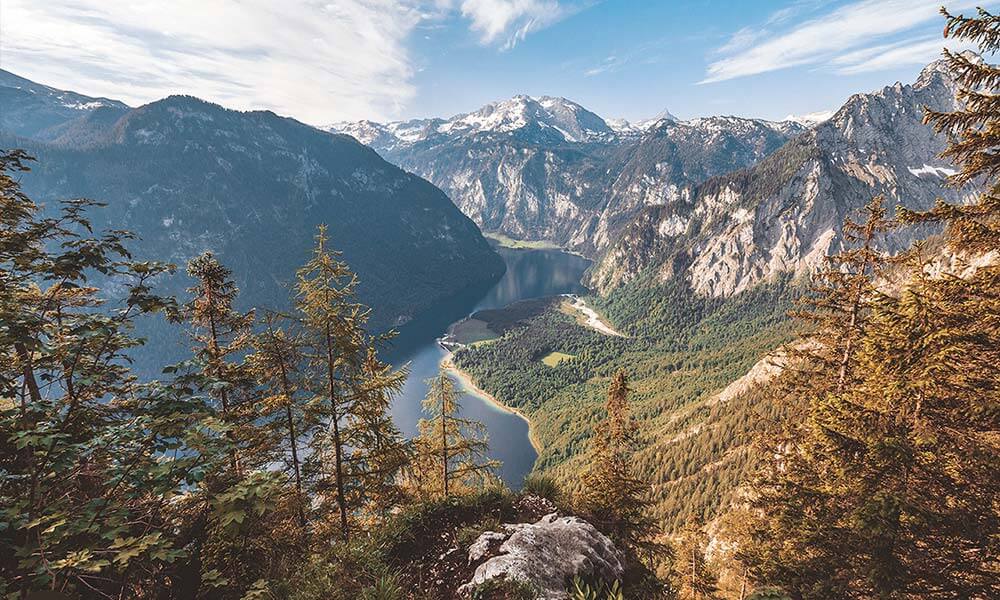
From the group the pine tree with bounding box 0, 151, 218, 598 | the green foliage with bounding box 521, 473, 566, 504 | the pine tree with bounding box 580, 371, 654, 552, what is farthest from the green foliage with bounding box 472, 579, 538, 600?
the pine tree with bounding box 580, 371, 654, 552

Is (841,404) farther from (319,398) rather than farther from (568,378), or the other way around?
(568,378)

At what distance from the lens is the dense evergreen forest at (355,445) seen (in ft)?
17.6

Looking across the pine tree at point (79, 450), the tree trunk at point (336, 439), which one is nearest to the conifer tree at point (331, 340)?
the tree trunk at point (336, 439)

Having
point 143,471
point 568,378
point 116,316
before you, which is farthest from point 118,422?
point 568,378

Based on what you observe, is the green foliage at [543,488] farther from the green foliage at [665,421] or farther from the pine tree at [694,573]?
the green foliage at [665,421]

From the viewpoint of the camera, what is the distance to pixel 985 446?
388 inches

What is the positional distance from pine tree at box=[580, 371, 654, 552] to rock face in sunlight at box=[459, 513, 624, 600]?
558 cm

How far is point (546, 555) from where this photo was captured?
12.7 meters

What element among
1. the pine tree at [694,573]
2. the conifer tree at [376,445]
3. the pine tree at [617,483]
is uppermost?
the conifer tree at [376,445]

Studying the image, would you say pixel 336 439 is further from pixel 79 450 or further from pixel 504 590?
pixel 79 450

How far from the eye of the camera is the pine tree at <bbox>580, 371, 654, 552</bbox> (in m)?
21.7

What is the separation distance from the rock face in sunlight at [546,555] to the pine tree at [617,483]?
5.58m

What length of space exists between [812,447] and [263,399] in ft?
70.3

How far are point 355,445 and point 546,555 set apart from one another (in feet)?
25.9
